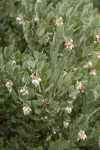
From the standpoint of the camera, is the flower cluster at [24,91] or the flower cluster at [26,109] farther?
the flower cluster at [26,109]

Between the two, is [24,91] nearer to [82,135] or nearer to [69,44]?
[69,44]

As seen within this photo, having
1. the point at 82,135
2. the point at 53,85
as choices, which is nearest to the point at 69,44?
the point at 53,85

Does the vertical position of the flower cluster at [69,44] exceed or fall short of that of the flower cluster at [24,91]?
it exceeds it

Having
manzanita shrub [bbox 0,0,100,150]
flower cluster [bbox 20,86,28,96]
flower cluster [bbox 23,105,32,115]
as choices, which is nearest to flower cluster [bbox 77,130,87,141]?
manzanita shrub [bbox 0,0,100,150]

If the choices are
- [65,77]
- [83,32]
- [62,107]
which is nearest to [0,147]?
[62,107]

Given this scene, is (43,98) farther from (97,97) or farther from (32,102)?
(97,97)

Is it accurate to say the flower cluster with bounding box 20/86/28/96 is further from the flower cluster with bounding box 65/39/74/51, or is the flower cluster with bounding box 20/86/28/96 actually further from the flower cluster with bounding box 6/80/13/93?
the flower cluster with bounding box 65/39/74/51

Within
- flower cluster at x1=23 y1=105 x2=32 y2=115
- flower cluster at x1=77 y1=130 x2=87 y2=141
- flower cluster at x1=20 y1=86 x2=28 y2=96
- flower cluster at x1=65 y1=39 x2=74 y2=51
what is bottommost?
flower cluster at x1=77 y1=130 x2=87 y2=141

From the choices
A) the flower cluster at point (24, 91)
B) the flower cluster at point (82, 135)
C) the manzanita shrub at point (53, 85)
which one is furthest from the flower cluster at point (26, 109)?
the flower cluster at point (82, 135)

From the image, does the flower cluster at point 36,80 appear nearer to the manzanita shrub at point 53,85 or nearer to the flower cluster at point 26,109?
the manzanita shrub at point 53,85
